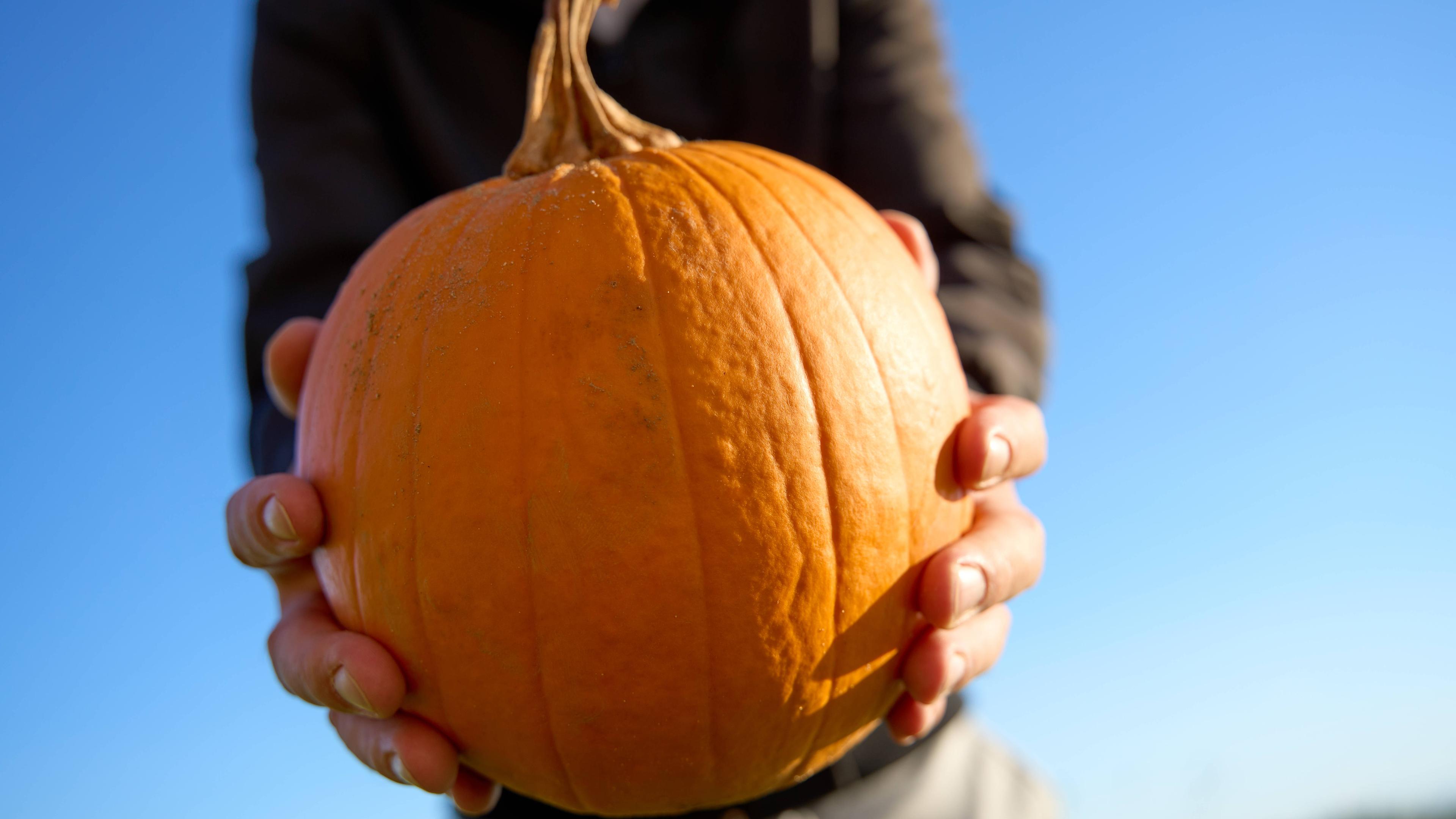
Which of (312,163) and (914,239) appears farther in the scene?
(312,163)

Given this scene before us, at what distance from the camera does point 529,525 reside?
1069mm

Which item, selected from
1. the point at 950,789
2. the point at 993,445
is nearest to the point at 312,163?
the point at 993,445

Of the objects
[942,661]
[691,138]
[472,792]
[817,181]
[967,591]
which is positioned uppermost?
[817,181]

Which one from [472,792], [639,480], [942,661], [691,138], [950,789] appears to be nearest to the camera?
[639,480]

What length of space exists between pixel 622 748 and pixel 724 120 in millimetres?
2371

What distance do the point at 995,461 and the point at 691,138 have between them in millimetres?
1965

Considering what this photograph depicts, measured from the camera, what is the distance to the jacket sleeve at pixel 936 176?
2.33 meters

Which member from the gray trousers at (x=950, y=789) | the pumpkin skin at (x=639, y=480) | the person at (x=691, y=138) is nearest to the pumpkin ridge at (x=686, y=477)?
the pumpkin skin at (x=639, y=480)

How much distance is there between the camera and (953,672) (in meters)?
1.33

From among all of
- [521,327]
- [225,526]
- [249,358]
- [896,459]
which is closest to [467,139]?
[249,358]

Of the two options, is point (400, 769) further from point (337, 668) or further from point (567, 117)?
point (567, 117)

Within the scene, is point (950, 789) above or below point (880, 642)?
below

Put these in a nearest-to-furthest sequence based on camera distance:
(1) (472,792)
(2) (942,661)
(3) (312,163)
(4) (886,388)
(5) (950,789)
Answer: (4) (886,388)
(2) (942,661)
(1) (472,792)
(5) (950,789)
(3) (312,163)

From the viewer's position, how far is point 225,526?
4.94 ft
